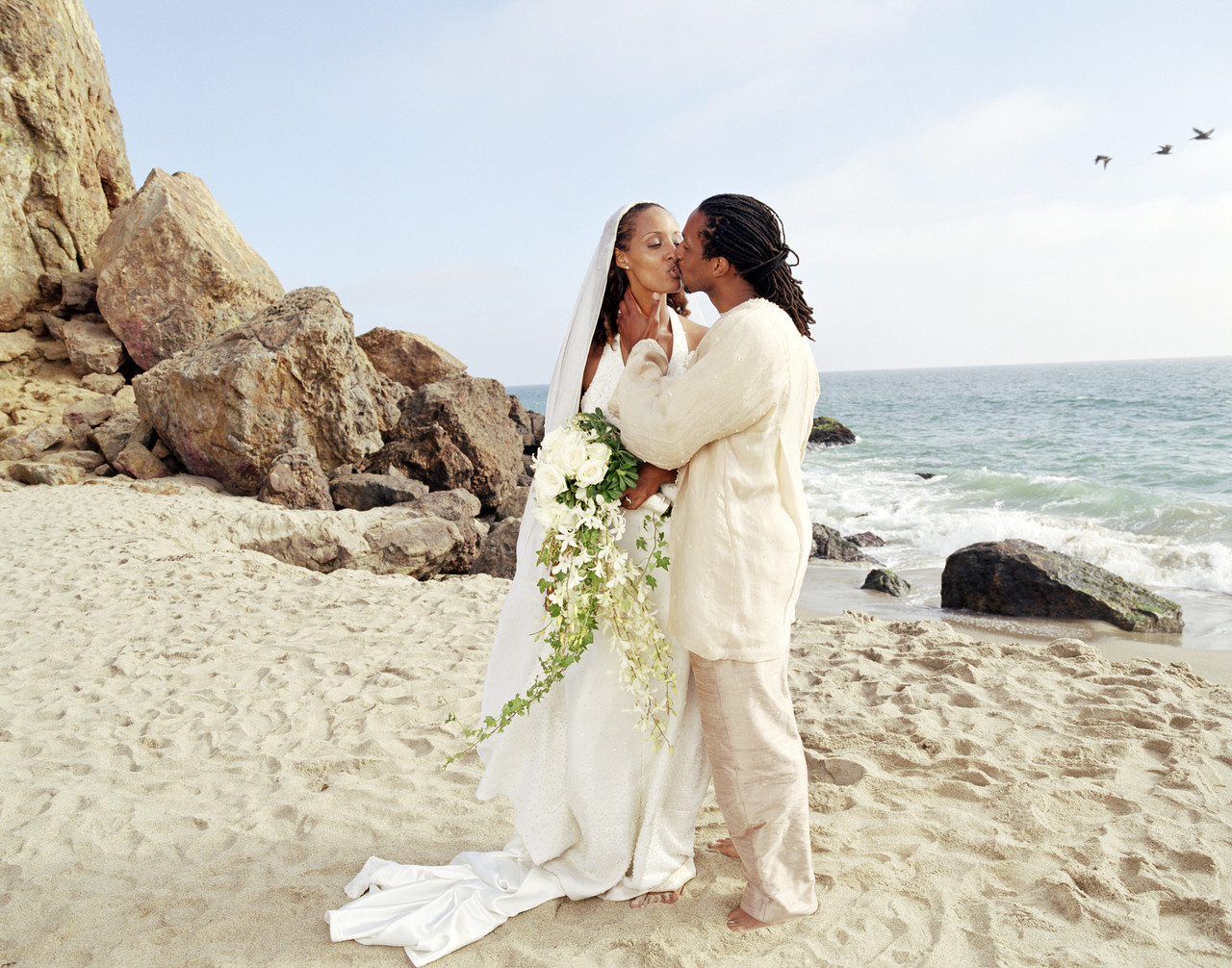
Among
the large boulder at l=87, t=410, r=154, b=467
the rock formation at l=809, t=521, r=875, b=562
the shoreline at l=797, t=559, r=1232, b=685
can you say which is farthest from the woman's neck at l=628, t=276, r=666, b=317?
the large boulder at l=87, t=410, r=154, b=467

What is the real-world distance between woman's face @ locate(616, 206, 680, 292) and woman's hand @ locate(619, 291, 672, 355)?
0.23 feet

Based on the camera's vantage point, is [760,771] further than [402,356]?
No

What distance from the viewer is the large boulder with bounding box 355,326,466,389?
625 inches

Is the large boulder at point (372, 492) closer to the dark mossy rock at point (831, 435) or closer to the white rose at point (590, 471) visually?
the white rose at point (590, 471)

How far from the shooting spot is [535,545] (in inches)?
108

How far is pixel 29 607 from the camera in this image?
6.42 meters

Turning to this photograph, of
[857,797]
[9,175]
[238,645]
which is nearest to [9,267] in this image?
[9,175]

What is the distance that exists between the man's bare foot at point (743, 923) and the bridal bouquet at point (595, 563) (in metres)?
0.59

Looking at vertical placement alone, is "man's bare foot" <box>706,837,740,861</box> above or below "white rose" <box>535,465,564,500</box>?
below

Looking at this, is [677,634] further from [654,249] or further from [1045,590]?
[1045,590]

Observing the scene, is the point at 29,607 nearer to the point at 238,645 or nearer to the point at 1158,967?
the point at 238,645

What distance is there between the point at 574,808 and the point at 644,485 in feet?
3.58

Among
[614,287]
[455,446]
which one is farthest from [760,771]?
[455,446]

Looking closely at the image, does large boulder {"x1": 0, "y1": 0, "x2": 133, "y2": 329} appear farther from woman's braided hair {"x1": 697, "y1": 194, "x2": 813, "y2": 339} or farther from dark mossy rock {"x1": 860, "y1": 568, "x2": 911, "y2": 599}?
woman's braided hair {"x1": 697, "y1": 194, "x2": 813, "y2": 339}
